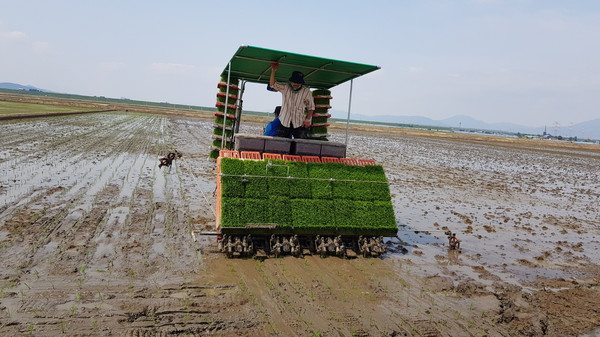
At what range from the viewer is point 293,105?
801cm

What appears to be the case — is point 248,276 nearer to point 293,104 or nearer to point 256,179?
point 256,179

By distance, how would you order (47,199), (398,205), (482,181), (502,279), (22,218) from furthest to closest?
(482,181)
(398,205)
(47,199)
(22,218)
(502,279)

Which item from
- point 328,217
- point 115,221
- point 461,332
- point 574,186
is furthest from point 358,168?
point 574,186

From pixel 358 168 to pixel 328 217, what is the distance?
49.7 inches

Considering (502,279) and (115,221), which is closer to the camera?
(502,279)

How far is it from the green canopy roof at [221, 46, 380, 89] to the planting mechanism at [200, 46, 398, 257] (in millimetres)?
20

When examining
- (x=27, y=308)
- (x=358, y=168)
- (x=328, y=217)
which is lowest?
(x=27, y=308)

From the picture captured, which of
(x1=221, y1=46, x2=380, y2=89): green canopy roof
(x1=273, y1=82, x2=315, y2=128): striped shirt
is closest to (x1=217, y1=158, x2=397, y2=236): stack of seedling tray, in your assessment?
(x1=273, y1=82, x2=315, y2=128): striped shirt

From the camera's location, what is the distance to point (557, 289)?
652cm

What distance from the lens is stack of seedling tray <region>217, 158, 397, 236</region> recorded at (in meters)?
6.68

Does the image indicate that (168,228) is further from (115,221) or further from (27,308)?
(27,308)

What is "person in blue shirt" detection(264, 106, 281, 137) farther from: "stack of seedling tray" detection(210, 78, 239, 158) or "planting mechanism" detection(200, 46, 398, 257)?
"stack of seedling tray" detection(210, 78, 239, 158)

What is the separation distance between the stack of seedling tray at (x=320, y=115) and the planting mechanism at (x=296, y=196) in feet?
5.74

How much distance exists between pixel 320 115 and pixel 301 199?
3.35 metres
